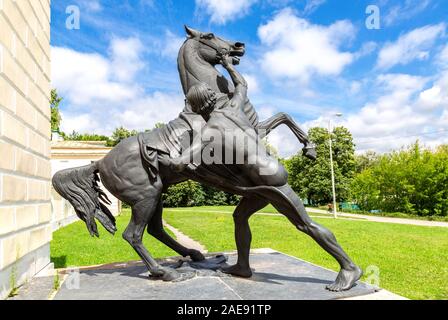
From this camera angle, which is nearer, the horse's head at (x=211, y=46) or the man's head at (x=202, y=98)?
the man's head at (x=202, y=98)

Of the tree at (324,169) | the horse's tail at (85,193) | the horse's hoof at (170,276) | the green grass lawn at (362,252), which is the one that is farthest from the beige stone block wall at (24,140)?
the tree at (324,169)

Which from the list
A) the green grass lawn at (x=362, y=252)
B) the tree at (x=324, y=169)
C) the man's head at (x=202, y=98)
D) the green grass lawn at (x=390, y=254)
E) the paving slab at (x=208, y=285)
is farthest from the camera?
the tree at (x=324, y=169)

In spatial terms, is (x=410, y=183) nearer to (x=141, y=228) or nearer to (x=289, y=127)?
(x=289, y=127)

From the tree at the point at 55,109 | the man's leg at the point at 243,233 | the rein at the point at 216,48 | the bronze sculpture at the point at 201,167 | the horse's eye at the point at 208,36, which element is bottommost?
the man's leg at the point at 243,233

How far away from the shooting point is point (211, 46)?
416 centimetres

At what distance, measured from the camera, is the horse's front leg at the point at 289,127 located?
4027 mm

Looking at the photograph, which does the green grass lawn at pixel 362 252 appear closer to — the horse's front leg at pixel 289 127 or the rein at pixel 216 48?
the horse's front leg at pixel 289 127

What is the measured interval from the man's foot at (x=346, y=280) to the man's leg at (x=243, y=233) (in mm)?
1006

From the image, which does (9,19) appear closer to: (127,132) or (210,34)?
(210,34)

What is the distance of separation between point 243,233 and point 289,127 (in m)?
1.39

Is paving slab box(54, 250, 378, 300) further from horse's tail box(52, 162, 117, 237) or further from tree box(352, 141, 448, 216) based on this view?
tree box(352, 141, 448, 216)

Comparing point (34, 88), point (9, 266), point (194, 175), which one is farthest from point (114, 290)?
point (34, 88)
